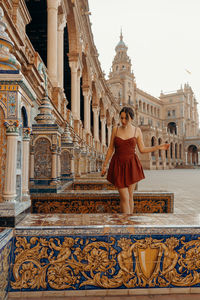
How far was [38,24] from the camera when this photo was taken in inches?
457

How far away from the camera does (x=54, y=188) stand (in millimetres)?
4418

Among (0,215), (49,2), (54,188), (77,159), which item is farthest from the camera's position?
(77,159)

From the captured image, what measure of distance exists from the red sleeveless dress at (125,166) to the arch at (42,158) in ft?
6.41

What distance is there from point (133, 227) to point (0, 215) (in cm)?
116

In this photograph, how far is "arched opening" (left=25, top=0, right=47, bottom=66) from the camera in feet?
34.7

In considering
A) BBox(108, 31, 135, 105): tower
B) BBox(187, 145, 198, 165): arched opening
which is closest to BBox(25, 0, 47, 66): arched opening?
BBox(108, 31, 135, 105): tower

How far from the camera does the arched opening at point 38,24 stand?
1058 centimetres

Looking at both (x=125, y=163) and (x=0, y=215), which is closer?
(x=0, y=215)

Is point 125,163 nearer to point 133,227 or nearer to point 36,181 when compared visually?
point 133,227

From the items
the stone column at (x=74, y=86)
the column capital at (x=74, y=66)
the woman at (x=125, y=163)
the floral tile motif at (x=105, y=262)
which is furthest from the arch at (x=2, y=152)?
the column capital at (x=74, y=66)

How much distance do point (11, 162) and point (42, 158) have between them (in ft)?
8.37

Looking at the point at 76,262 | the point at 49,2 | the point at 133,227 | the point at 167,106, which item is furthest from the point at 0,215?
the point at 167,106

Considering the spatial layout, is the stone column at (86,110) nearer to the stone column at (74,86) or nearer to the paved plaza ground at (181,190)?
the stone column at (74,86)

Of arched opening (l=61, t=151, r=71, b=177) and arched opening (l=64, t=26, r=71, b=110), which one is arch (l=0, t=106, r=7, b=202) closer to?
arched opening (l=61, t=151, r=71, b=177)
